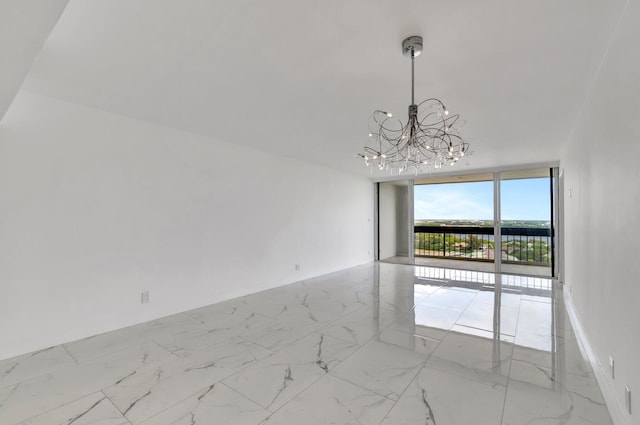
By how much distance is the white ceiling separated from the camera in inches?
63.2

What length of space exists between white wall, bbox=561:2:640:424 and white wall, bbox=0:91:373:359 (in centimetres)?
399

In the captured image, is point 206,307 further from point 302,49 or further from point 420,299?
point 302,49

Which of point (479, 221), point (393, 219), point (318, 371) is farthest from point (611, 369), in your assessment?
point (393, 219)

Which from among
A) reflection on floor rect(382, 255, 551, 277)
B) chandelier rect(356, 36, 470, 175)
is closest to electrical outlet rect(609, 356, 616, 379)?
chandelier rect(356, 36, 470, 175)

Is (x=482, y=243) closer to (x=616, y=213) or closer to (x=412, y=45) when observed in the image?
(x=616, y=213)

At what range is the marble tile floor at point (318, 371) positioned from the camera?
5.82 ft

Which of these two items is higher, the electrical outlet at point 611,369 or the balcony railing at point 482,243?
the balcony railing at point 482,243

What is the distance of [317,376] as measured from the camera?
7.19 ft

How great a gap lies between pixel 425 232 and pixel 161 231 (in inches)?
284

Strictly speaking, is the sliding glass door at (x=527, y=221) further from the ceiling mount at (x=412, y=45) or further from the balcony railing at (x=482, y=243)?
the ceiling mount at (x=412, y=45)

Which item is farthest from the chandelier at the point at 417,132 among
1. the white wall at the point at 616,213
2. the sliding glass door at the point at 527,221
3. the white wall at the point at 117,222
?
the sliding glass door at the point at 527,221

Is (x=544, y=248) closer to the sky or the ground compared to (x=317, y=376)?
closer to the sky

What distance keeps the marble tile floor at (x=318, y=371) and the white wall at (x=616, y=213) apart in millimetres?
434

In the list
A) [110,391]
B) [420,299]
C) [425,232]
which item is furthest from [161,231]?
[425,232]
